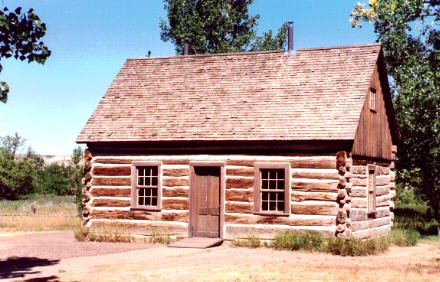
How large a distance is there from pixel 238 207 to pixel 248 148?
6.03 feet

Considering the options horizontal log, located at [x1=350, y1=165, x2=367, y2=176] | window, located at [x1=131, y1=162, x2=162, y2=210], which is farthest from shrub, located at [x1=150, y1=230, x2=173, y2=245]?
horizontal log, located at [x1=350, y1=165, x2=367, y2=176]

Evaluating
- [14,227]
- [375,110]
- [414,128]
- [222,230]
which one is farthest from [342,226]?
[14,227]

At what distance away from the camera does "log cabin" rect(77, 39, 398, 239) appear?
1719cm

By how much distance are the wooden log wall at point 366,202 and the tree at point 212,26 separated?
53.9 feet

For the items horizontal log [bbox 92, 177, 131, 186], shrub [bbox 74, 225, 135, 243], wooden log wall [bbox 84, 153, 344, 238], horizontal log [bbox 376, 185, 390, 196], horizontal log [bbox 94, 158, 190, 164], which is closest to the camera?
wooden log wall [bbox 84, 153, 344, 238]

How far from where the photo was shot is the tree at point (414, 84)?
75.9 feet

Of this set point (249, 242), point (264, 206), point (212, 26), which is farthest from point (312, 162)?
point (212, 26)

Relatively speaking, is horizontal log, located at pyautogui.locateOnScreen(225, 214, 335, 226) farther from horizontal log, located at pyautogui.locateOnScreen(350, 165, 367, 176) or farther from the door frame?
horizontal log, located at pyautogui.locateOnScreen(350, 165, 367, 176)

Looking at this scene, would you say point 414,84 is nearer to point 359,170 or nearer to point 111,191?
point 359,170

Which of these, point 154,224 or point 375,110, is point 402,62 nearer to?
point 375,110

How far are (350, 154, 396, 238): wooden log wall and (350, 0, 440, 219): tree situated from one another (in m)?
2.63

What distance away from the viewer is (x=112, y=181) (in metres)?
19.5

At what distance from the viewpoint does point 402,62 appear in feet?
80.4

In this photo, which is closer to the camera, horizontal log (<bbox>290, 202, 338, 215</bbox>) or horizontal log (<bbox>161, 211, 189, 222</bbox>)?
horizontal log (<bbox>290, 202, 338, 215</bbox>)
